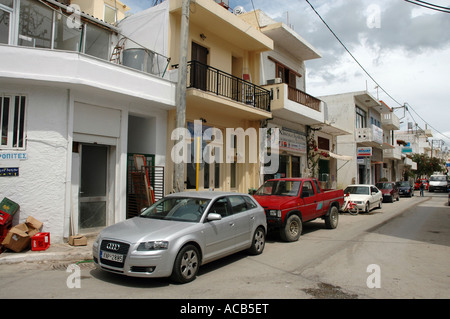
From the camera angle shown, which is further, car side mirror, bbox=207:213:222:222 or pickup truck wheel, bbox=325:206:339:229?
pickup truck wheel, bbox=325:206:339:229

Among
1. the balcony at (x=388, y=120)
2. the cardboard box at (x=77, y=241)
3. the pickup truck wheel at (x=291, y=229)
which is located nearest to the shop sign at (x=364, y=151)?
the balcony at (x=388, y=120)

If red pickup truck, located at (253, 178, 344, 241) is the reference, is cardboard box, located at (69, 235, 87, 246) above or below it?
below

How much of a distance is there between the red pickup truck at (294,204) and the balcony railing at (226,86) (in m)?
4.39

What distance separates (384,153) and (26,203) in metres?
40.4

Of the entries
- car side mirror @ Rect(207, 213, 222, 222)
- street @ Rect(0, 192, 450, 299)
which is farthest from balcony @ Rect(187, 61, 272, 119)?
car side mirror @ Rect(207, 213, 222, 222)

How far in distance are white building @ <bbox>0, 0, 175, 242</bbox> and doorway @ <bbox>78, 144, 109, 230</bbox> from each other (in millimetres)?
29

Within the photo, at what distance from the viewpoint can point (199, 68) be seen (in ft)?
41.2

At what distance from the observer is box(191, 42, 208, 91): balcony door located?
39.0 feet

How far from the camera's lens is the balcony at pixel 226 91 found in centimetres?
1185

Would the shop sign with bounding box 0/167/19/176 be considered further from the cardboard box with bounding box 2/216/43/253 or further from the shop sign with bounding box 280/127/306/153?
the shop sign with bounding box 280/127/306/153

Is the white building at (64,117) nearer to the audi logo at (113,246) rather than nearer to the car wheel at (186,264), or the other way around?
the audi logo at (113,246)

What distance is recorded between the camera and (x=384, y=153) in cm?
4047

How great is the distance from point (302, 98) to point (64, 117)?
40.7 feet

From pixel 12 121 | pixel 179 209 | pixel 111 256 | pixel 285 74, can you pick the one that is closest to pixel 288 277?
pixel 179 209
